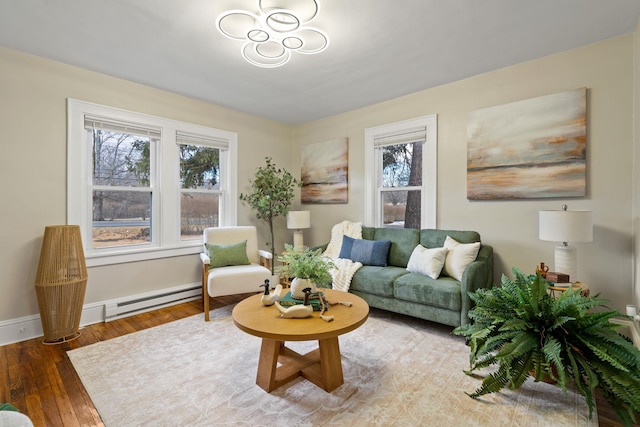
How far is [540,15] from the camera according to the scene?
218 centimetres

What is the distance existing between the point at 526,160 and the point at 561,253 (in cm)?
94

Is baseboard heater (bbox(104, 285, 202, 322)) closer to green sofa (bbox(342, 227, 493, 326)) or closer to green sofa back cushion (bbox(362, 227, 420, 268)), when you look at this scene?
green sofa (bbox(342, 227, 493, 326))

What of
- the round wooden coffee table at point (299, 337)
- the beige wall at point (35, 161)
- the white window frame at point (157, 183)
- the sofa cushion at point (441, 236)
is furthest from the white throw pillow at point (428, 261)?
the beige wall at point (35, 161)

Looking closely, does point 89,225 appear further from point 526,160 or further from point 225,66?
point 526,160

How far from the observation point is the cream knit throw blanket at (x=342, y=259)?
3.33 meters

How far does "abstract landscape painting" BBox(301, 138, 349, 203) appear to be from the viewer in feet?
14.6

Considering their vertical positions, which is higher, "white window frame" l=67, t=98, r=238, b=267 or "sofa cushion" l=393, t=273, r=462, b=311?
"white window frame" l=67, t=98, r=238, b=267

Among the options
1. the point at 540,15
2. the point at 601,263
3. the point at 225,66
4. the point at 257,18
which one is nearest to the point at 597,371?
the point at 601,263

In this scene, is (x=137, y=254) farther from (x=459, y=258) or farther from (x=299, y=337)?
(x=459, y=258)

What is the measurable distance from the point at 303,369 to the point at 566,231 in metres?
2.26

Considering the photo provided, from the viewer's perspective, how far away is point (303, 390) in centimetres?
192

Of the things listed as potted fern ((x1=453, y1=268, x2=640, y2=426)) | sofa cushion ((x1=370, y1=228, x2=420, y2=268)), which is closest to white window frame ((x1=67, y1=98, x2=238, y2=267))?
sofa cushion ((x1=370, y1=228, x2=420, y2=268))

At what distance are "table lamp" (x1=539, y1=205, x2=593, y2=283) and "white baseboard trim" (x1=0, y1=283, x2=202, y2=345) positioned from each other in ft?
12.5

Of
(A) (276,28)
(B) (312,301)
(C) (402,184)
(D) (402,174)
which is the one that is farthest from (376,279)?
(A) (276,28)
